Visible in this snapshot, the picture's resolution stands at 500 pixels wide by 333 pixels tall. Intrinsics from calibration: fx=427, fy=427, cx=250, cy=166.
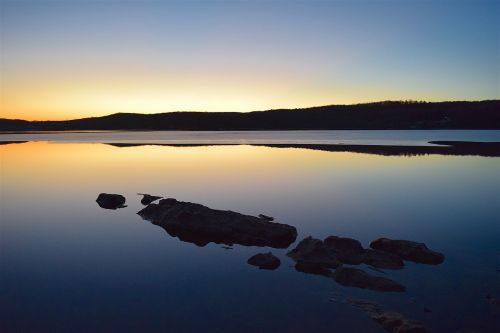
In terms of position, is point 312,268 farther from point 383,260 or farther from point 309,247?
point 383,260

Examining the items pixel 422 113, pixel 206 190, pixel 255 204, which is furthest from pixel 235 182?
pixel 422 113

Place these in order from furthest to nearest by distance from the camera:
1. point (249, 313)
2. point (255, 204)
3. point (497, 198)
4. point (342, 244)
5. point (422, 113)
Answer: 1. point (422, 113)
2. point (497, 198)
3. point (255, 204)
4. point (342, 244)
5. point (249, 313)

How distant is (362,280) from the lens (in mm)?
8531

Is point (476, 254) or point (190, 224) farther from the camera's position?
point (190, 224)

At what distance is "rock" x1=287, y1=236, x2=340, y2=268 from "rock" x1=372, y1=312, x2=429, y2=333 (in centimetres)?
259

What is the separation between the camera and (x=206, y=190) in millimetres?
20547

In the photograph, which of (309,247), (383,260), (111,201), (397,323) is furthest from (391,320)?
(111,201)

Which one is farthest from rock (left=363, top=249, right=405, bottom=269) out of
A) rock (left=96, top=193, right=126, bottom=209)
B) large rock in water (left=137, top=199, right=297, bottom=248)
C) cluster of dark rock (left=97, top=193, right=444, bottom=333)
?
rock (left=96, top=193, right=126, bottom=209)

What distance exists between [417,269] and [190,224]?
664 centimetres

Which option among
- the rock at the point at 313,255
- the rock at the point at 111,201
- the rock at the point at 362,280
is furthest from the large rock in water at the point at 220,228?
the rock at the point at 111,201

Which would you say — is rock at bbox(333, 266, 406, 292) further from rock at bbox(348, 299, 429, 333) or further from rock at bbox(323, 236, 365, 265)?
rock at bbox(323, 236, 365, 265)

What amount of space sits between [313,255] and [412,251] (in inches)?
92.0

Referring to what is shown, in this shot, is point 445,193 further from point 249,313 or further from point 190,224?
point 249,313

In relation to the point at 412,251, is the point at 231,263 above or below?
below
